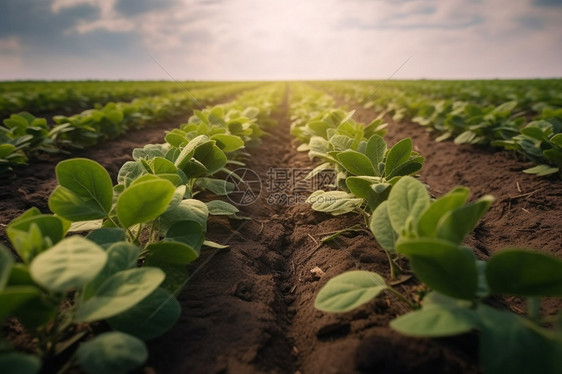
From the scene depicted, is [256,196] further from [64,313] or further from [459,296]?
[459,296]

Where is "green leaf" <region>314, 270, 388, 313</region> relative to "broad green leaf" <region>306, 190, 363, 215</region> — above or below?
below

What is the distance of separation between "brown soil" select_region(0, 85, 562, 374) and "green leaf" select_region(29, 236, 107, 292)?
1.71 feet

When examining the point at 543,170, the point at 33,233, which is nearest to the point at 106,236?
the point at 33,233

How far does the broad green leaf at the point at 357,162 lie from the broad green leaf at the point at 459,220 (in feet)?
2.54

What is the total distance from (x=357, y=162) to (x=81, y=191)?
4.63 feet

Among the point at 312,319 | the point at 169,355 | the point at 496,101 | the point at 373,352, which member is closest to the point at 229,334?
the point at 169,355

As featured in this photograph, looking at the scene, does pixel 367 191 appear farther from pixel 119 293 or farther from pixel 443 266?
pixel 119 293

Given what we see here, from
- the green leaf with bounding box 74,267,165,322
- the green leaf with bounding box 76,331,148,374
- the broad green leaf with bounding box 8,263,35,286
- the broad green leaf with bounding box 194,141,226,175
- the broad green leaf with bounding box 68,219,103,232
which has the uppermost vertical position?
the broad green leaf with bounding box 194,141,226,175

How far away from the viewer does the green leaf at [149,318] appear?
3.73ft

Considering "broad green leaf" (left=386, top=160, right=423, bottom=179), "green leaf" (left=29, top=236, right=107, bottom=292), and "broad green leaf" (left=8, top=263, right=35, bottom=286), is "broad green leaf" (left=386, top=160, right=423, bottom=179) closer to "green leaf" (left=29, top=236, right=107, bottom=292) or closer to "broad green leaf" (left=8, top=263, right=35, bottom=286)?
"green leaf" (left=29, top=236, right=107, bottom=292)

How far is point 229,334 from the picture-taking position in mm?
1341
